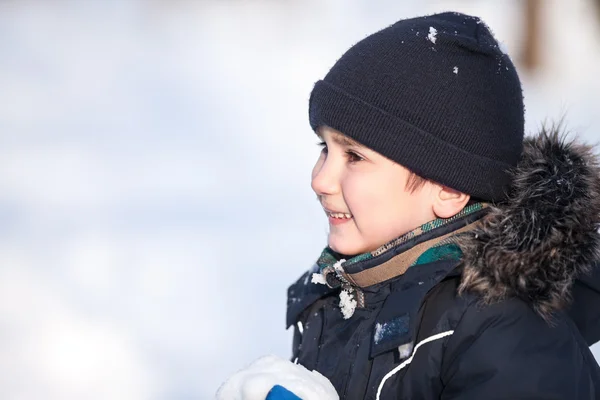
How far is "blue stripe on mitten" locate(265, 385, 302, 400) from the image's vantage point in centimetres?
137

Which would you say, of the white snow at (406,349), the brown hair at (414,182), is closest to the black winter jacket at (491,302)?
the white snow at (406,349)

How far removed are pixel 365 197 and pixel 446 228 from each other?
188mm

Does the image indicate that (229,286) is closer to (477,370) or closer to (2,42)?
(477,370)

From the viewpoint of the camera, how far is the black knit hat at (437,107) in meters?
1.60

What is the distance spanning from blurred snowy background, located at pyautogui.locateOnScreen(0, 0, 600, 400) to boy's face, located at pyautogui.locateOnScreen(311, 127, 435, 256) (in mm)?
767

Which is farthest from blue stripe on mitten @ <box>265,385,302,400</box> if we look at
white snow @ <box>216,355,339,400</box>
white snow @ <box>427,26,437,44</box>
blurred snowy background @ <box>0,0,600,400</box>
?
blurred snowy background @ <box>0,0,600,400</box>

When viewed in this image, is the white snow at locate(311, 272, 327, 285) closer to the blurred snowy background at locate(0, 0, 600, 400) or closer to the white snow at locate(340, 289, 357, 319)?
the white snow at locate(340, 289, 357, 319)

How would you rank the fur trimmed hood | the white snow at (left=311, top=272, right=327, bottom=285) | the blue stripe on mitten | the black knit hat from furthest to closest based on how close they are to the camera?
the white snow at (left=311, top=272, right=327, bottom=285) → the black knit hat → the fur trimmed hood → the blue stripe on mitten

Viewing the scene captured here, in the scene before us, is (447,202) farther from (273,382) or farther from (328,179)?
(273,382)

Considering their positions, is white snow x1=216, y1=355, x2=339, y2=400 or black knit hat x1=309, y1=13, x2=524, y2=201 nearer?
white snow x1=216, y1=355, x2=339, y2=400

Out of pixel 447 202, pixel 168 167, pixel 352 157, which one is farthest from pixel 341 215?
pixel 168 167

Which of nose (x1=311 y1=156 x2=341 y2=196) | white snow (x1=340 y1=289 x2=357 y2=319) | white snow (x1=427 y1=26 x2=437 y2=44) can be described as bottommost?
white snow (x1=340 y1=289 x2=357 y2=319)

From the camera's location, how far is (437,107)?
1597 millimetres

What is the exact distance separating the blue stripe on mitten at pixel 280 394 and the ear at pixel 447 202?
1.80 feet
